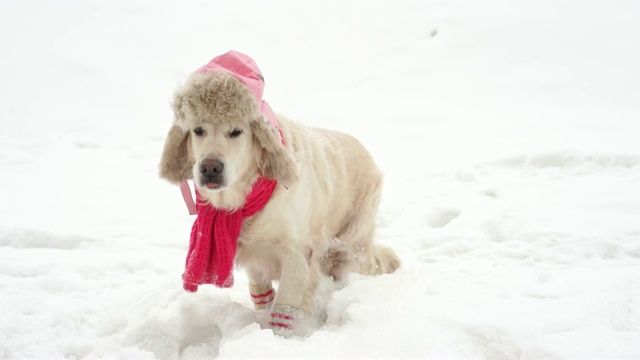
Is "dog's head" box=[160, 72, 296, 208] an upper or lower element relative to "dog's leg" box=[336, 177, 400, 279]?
upper

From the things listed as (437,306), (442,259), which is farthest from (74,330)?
(442,259)

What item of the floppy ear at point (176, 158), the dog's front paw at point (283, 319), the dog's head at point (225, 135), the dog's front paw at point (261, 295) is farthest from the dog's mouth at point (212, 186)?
the dog's front paw at point (261, 295)

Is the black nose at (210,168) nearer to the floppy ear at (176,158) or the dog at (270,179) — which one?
the dog at (270,179)

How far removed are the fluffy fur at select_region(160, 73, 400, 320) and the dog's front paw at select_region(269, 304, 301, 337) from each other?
0.03 metres

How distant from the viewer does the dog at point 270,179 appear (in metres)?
2.48

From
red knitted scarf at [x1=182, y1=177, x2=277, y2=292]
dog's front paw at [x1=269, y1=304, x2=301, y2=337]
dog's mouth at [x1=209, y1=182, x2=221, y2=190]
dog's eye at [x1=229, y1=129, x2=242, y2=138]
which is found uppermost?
dog's eye at [x1=229, y1=129, x2=242, y2=138]

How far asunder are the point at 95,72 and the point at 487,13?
318 inches

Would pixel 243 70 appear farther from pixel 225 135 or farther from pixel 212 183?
pixel 212 183

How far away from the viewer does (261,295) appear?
10.1 ft

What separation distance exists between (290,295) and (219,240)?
43 centimetres

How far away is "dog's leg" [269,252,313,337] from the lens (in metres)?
2.71

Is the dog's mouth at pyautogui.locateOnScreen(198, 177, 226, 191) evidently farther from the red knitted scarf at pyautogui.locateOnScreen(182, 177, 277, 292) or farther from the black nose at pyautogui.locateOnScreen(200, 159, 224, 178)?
the red knitted scarf at pyautogui.locateOnScreen(182, 177, 277, 292)

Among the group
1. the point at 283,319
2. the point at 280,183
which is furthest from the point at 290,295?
the point at 280,183

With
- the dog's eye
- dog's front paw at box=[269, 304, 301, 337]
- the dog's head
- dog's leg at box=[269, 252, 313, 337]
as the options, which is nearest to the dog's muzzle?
the dog's head
